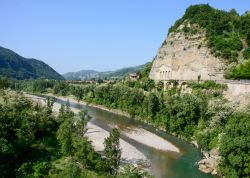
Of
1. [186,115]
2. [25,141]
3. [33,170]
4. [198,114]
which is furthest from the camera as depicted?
[198,114]

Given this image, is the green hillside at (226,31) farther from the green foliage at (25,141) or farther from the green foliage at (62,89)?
the green foliage at (62,89)

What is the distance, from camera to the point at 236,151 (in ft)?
139

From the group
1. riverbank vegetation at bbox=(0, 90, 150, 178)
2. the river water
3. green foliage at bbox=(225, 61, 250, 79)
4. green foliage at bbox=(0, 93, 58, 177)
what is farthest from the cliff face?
riverbank vegetation at bbox=(0, 90, 150, 178)

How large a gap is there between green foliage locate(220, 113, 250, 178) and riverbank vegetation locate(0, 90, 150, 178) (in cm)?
1183

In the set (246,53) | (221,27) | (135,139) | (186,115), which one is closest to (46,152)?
(135,139)

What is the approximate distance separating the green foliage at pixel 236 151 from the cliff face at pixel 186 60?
169ft

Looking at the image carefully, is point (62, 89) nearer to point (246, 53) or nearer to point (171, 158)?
point (246, 53)

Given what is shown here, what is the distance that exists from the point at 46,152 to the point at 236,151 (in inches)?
1145

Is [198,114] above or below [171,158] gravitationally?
above

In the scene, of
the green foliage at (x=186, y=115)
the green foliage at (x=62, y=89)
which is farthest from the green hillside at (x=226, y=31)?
the green foliage at (x=62, y=89)

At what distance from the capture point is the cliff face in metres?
99.5

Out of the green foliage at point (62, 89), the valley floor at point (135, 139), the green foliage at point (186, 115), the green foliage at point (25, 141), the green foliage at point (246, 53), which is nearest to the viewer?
the green foliage at point (25, 141)

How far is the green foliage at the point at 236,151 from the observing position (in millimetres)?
41625

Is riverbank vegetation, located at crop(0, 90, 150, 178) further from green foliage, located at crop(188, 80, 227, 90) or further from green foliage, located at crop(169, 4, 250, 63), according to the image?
green foliage, located at crop(169, 4, 250, 63)
